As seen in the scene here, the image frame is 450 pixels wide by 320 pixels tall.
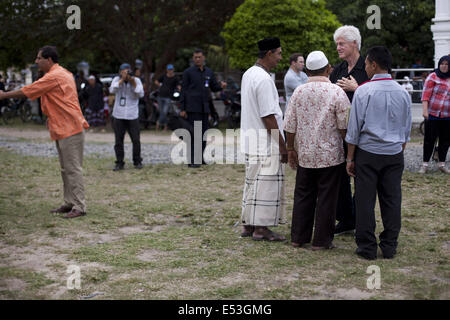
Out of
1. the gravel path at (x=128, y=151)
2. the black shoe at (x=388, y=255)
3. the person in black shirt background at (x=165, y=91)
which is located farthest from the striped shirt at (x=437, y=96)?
the person in black shirt background at (x=165, y=91)

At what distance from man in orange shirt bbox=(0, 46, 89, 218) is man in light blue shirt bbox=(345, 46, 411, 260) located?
3479mm

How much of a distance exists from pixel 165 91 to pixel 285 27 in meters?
3.93

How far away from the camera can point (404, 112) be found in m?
5.24

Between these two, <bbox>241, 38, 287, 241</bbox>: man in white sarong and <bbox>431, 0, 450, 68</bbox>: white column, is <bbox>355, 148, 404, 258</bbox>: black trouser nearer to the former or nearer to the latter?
<bbox>241, 38, 287, 241</bbox>: man in white sarong

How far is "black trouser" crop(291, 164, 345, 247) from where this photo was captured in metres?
5.53

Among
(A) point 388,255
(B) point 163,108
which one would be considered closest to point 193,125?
(A) point 388,255

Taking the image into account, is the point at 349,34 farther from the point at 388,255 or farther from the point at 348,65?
the point at 388,255

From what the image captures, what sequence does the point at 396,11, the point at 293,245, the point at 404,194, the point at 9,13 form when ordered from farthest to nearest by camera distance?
the point at 396,11 → the point at 9,13 → the point at 404,194 → the point at 293,245

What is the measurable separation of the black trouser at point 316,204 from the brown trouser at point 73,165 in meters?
2.90

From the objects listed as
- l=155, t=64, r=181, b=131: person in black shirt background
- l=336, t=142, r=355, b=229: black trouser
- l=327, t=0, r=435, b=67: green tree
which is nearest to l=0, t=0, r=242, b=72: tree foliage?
l=155, t=64, r=181, b=131: person in black shirt background

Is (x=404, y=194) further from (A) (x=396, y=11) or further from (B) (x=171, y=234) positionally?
(A) (x=396, y=11)

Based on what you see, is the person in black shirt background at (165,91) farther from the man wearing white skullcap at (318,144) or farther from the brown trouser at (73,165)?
the man wearing white skullcap at (318,144)

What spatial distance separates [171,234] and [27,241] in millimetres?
1488

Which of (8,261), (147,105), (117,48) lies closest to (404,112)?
(8,261)
